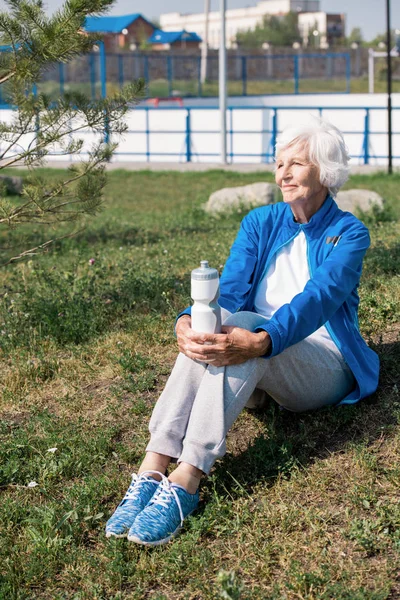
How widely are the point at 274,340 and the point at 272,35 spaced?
253 feet

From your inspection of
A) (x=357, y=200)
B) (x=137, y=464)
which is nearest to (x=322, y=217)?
(x=137, y=464)

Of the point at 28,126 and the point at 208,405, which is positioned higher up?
the point at 28,126

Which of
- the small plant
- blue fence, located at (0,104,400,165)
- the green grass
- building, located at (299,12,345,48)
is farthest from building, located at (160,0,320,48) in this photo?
the small plant

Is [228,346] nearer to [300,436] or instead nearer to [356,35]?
[300,436]

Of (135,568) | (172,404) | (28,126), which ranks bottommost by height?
(135,568)

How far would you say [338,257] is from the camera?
3395mm

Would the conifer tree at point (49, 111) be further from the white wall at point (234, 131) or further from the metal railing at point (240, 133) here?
the white wall at point (234, 131)

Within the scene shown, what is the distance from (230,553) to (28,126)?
3.33m

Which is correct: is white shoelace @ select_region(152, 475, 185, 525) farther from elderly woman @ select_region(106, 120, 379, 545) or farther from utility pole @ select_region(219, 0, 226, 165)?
utility pole @ select_region(219, 0, 226, 165)

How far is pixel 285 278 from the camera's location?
3.64 m

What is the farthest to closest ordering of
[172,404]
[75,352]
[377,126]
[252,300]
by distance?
[377,126] < [75,352] < [252,300] < [172,404]

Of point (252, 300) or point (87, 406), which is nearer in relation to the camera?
point (252, 300)

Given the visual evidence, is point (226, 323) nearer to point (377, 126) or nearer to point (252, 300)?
point (252, 300)

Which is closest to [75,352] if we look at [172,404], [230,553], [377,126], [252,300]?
[252,300]
